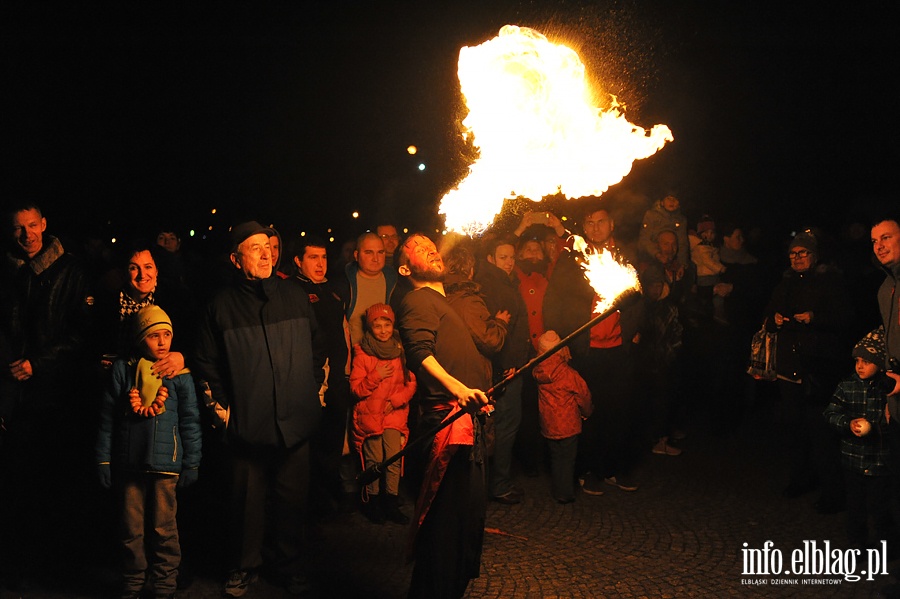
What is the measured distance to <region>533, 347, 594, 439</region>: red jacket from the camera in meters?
6.13

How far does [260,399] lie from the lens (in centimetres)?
443

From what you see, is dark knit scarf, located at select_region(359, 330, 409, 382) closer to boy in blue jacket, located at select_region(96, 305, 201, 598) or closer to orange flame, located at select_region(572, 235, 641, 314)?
boy in blue jacket, located at select_region(96, 305, 201, 598)

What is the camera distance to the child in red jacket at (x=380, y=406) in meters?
5.76

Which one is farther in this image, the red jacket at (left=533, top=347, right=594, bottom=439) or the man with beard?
the red jacket at (left=533, top=347, right=594, bottom=439)

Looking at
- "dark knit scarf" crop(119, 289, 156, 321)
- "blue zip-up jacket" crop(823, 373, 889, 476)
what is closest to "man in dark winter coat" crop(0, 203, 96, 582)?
"dark knit scarf" crop(119, 289, 156, 321)

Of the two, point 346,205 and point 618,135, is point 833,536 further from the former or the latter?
point 346,205

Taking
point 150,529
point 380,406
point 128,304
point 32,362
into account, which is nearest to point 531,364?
point 380,406

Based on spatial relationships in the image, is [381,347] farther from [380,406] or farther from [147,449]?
[147,449]

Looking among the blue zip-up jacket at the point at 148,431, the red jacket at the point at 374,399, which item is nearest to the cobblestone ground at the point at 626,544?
the red jacket at the point at 374,399

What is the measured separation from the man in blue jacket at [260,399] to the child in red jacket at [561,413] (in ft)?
7.68

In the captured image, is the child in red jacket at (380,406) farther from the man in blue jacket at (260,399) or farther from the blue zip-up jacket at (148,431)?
the blue zip-up jacket at (148,431)

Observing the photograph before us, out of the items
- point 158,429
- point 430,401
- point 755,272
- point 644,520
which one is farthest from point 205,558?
point 755,272

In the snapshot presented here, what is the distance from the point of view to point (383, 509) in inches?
228

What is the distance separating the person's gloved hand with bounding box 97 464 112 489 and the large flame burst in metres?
2.76
